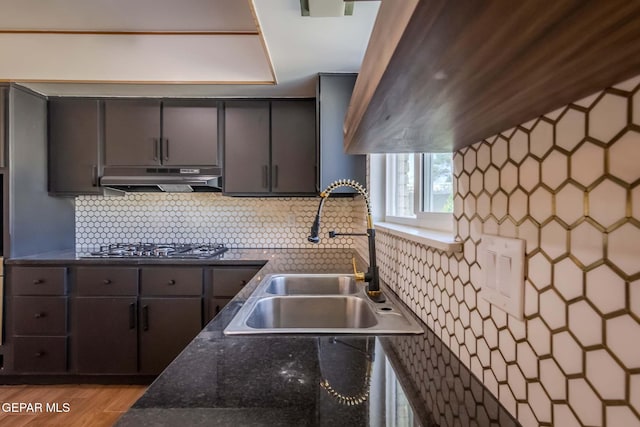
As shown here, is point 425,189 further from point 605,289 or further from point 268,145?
point 268,145

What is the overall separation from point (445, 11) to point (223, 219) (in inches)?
109

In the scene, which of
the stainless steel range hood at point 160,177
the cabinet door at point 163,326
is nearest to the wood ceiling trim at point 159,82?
the stainless steel range hood at point 160,177

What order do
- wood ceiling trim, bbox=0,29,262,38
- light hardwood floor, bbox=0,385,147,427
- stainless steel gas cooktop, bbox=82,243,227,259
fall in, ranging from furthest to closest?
stainless steel gas cooktop, bbox=82,243,227,259
wood ceiling trim, bbox=0,29,262,38
light hardwood floor, bbox=0,385,147,427

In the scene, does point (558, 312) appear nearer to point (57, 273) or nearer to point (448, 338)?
point (448, 338)

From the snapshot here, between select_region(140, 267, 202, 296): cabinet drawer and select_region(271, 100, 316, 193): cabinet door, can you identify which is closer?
select_region(140, 267, 202, 296): cabinet drawer

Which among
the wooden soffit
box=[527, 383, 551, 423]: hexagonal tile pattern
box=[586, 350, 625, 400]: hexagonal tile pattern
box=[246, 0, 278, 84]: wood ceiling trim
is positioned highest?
box=[246, 0, 278, 84]: wood ceiling trim

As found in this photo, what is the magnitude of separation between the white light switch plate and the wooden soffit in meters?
0.20

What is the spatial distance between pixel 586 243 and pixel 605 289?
52mm

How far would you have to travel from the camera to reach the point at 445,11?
0.24 meters

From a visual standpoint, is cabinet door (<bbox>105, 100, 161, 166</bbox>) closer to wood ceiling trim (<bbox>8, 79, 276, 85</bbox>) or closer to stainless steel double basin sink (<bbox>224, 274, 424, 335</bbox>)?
wood ceiling trim (<bbox>8, 79, 276, 85</bbox>)

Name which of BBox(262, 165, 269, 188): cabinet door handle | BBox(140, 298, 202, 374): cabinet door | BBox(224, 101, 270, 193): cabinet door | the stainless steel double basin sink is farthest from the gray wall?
the stainless steel double basin sink

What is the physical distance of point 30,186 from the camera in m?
2.35

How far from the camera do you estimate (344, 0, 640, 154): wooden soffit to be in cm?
23

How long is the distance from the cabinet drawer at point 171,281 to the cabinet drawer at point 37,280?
586mm
